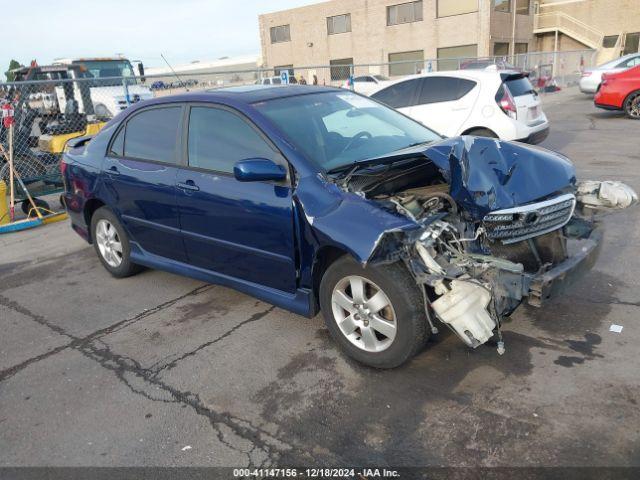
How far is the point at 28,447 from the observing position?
2.89 meters

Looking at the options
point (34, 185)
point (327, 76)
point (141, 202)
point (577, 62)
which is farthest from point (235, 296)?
point (577, 62)

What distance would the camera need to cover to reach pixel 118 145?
494 cm

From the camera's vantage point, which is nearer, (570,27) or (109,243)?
(109,243)

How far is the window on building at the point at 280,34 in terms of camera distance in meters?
44.7

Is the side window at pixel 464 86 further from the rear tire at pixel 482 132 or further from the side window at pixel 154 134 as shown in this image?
the side window at pixel 154 134

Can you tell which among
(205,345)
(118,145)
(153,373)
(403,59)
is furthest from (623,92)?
(403,59)

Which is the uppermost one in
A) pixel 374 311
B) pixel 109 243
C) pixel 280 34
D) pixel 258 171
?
pixel 280 34

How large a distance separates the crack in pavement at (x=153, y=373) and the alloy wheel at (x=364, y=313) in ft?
2.81

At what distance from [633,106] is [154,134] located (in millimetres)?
13994

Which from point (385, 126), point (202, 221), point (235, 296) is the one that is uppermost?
point (385, 126)

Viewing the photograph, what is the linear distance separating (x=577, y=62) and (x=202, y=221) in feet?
126

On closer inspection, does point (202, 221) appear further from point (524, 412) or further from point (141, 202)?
point (524, 412)

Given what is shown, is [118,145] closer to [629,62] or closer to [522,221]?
[522,221]

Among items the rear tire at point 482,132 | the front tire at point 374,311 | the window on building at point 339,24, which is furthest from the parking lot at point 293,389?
the window on building at point 339,24
